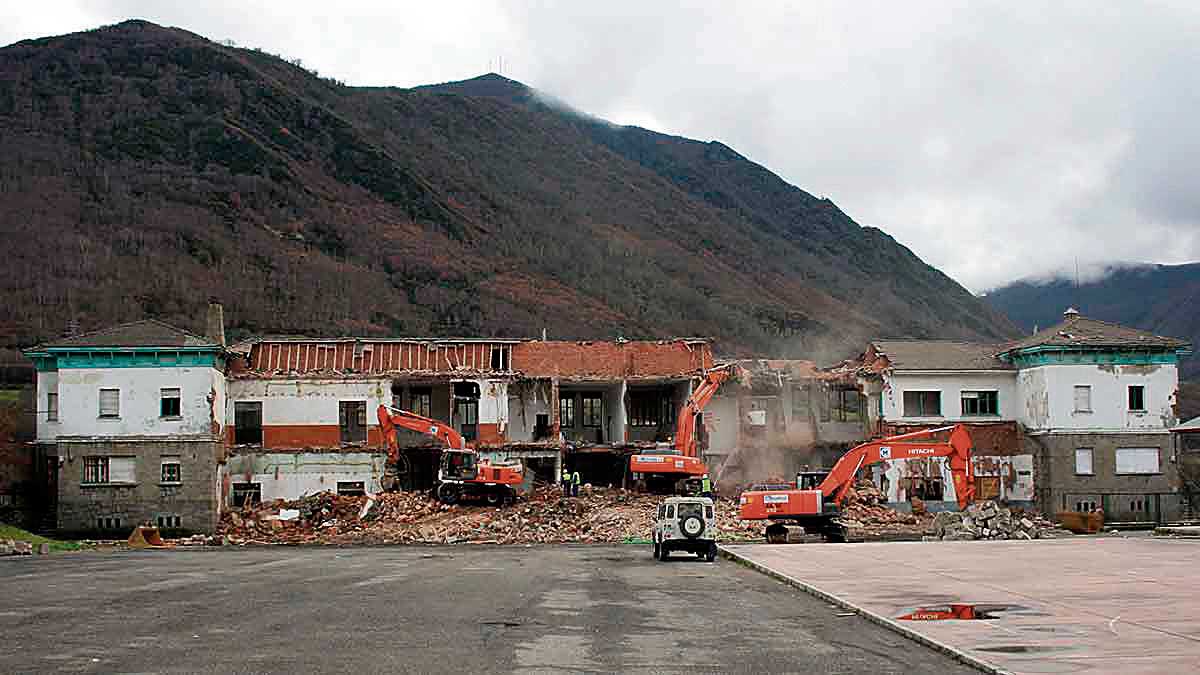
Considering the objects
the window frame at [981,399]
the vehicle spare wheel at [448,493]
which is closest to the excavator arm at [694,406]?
the vehicle spare wheel at [448,493]

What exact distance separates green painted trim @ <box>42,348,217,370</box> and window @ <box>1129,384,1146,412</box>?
42.2m

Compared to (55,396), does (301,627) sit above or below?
below

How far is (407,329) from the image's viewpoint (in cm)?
12331

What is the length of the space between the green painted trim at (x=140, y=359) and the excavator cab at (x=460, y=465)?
11.6 metres

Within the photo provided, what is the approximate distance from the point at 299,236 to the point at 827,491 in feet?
374

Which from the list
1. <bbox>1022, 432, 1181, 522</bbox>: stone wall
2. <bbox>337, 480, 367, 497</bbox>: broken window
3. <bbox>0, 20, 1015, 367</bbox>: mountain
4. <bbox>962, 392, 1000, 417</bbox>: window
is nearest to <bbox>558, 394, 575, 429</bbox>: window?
<bbox>337, 480, 367, 497</bbox>: broken window

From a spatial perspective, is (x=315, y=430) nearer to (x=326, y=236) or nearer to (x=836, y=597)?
(x=836, y=597)

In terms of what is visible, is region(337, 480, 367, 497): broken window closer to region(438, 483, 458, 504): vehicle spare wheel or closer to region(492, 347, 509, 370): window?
region(438, 483, 458, 504): vehicle spare wheel

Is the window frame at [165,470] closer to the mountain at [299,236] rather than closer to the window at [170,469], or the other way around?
the window at [170,469]

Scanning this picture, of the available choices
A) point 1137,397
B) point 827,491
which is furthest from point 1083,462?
point 827,491

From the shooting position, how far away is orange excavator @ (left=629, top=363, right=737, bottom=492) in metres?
51.3

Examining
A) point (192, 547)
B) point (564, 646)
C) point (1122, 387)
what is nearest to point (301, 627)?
point (564, 646)

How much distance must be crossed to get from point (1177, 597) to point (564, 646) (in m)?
11.6

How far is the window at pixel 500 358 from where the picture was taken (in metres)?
60.6
